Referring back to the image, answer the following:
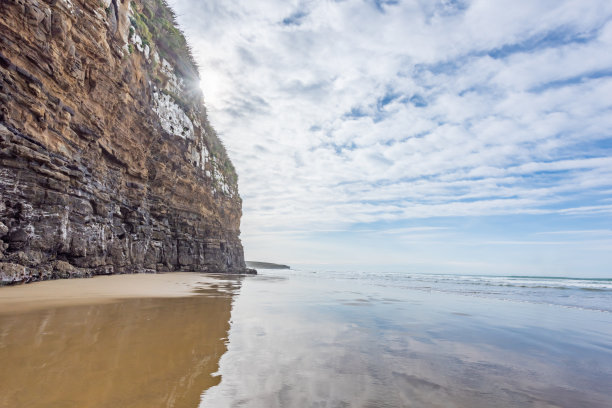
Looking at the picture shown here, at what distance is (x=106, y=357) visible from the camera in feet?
10.2

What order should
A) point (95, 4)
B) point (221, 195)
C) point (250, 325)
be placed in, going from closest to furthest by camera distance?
1. point (250, 325)
2. point (95, 4)
3. point (221, 195)

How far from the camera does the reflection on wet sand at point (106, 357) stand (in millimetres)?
2236

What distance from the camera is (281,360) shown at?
340cm

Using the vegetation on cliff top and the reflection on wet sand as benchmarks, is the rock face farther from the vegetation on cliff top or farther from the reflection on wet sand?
the reflection on wet sand

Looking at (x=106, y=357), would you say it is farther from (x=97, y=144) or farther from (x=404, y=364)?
(x=97, y=144)

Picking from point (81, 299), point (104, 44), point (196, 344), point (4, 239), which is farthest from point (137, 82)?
point (196, 344)

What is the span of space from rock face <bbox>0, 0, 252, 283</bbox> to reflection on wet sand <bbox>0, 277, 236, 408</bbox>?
17.6 ft

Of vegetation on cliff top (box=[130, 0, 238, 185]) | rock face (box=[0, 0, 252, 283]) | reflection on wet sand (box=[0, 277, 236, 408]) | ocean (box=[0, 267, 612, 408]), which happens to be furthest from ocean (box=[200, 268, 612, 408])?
vegetation on cliff top (box=[130, 0, 238, 185])

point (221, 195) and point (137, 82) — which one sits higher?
point (137, 82)

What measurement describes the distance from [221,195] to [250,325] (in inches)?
954

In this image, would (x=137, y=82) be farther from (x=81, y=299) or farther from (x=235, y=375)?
(x=235, y=375)

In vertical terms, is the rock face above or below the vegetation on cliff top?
below

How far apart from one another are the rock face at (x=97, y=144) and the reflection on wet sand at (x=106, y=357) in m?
5.36

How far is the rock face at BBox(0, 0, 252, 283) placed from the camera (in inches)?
337
